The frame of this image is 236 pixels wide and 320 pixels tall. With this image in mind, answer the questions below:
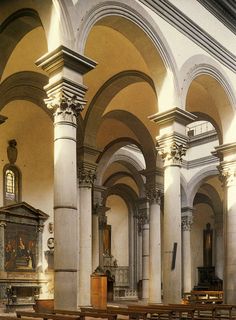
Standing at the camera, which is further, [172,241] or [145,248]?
[145,248]

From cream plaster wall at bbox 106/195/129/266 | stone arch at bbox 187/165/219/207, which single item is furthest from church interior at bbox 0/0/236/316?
cream plaster wall at bbox 106/195/129/266

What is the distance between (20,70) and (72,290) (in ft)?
26.3

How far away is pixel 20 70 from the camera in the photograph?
586 inches

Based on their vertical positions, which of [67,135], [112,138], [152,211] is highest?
[112,138]

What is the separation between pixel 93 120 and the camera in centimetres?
1587

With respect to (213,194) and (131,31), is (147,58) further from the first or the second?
(213,194)

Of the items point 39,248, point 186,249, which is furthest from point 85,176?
point 186,249

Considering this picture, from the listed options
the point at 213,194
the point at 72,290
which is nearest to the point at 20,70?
the point at 72,290

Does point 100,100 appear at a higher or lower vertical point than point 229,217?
higher

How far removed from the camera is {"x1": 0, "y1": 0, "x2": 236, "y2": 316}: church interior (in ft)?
30.3

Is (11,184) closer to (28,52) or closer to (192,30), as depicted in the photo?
(28,52)

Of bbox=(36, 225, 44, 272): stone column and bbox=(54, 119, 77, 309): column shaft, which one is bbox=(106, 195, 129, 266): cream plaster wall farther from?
bbox=(54, 119, 77, 309): column shaft

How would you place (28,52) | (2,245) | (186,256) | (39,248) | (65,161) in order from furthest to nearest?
1. (186,256)
2. (39,248)
3. (2,245)
4. (28,52)
5. (65,161)

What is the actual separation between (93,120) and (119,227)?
1445 centimetres
